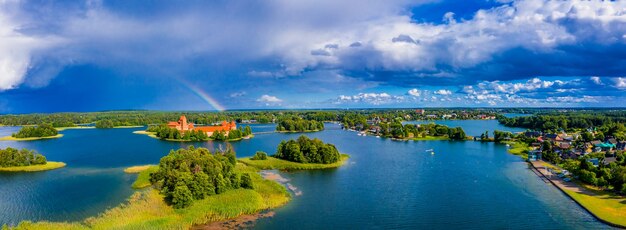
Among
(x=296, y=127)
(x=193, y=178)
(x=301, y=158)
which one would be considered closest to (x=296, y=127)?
(x=296, y=127)

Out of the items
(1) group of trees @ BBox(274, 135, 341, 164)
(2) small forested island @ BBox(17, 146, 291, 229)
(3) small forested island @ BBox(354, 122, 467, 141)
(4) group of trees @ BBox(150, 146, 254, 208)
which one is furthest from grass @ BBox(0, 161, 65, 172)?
(3) small forested island @ BBox(354, 122, 467, 141)

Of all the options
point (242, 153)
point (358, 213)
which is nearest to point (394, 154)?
point (242, 153)

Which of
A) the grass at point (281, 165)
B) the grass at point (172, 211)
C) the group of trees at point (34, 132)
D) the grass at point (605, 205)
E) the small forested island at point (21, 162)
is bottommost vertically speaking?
the grass at point (605, 205)

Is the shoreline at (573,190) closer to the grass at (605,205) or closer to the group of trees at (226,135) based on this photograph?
the grass at (605,205)

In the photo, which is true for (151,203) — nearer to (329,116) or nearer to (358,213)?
(358,213)

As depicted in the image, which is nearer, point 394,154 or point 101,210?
point 101,210

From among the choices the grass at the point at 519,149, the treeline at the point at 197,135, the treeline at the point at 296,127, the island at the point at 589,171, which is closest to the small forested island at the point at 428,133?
the island at the point at 589,171

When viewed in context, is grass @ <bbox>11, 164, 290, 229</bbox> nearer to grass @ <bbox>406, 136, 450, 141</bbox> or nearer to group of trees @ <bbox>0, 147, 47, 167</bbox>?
group of trees @ <bbox>0, 147, 47, 167</bbox>
